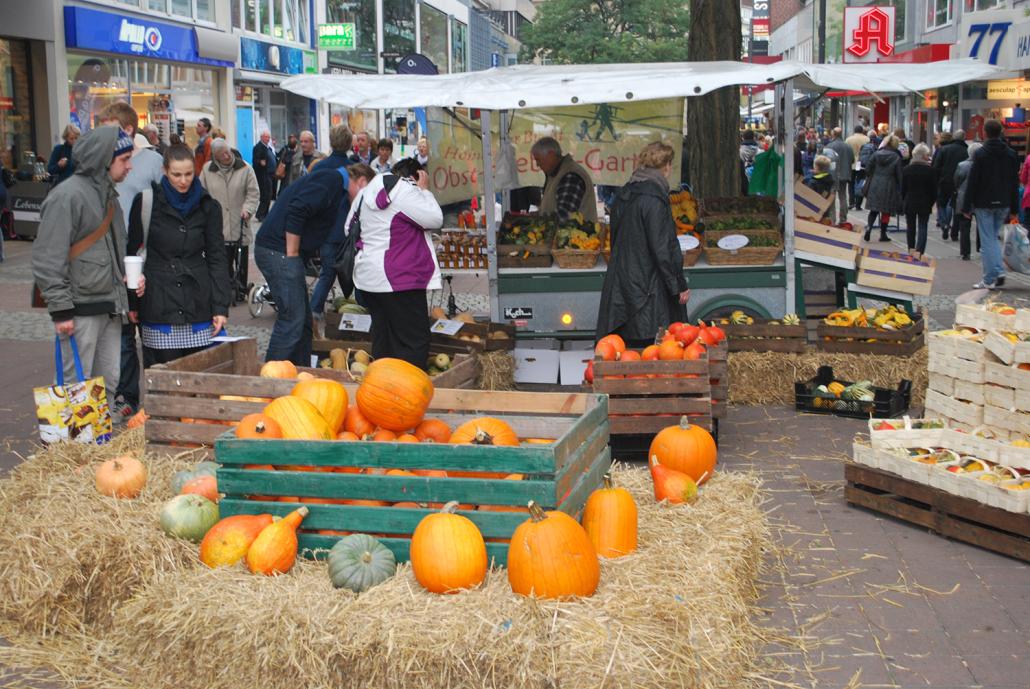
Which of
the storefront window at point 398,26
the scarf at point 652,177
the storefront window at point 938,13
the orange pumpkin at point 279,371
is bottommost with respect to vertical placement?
the orange pumpkin at point 279,371

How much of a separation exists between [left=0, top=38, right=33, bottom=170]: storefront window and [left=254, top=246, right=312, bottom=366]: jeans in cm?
1550

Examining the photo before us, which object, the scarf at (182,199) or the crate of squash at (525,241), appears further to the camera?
the crate of squash at (525,241)

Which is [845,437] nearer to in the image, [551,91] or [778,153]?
[551,91]

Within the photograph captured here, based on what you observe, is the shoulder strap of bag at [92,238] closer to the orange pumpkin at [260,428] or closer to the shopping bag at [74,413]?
the shopping bag at [74,413]

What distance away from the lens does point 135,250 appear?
7.86m

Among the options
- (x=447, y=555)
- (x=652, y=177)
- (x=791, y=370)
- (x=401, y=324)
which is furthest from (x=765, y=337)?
(x=447, y=555)

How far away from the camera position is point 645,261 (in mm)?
8531

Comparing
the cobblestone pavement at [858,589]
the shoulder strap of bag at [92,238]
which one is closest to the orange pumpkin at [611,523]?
the cobblestone pavement at [858,589]

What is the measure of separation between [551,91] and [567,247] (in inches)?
66.5

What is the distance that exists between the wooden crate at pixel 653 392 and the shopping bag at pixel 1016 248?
992 centimetres

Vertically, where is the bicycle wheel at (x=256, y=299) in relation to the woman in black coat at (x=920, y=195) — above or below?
below

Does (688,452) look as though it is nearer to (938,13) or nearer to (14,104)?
(14,104)

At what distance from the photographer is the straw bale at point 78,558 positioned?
4.84m

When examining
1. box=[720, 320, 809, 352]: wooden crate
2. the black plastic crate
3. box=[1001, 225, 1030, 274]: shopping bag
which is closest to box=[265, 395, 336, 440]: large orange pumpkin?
the black plastic crate
